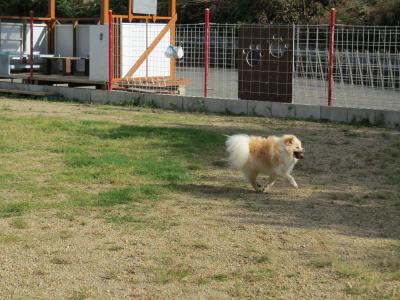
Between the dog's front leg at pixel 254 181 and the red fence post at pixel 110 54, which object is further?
the red fence post at pixel 110 54

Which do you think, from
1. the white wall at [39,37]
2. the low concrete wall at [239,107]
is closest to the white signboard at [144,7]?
the low concrete wall at [239,107]

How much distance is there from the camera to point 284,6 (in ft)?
95.9

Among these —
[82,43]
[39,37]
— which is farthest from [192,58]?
[39,37]

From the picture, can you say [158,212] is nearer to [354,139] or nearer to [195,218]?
[195,218]

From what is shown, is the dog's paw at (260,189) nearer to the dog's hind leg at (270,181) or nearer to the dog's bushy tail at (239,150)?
the dog's hind leg at (270,181)

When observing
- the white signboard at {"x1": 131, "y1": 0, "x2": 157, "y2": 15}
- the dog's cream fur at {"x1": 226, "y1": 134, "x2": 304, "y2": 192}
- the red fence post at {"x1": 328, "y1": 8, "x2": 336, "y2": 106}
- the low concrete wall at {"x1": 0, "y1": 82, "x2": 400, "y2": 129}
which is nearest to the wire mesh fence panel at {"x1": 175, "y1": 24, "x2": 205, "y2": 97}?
the white signboard at {"x1": 131, "y1": 0, "x2": 157, "y2": 15}

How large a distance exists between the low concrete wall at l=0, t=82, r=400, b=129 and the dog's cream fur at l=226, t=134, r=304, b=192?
5703 millimetres

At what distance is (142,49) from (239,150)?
34.8ft

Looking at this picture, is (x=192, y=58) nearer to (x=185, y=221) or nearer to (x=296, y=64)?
(x=296, y=64)

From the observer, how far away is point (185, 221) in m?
6.32

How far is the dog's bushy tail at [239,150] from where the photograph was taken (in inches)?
290

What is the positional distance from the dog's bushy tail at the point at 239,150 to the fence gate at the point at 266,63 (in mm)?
7188

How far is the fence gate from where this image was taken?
14.5 meters

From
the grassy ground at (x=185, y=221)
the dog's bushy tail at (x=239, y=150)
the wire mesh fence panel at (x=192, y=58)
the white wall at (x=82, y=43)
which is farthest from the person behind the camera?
the white wall at (x=82, y=43)
